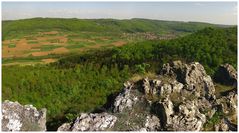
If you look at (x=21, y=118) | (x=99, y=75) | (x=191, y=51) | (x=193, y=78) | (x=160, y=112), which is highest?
(x=193, y=78)

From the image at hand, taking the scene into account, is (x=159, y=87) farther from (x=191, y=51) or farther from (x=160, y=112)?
(x=191, y=51)

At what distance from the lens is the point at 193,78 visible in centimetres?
2144

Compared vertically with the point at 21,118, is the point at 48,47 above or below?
below

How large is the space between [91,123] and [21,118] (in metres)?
2.55

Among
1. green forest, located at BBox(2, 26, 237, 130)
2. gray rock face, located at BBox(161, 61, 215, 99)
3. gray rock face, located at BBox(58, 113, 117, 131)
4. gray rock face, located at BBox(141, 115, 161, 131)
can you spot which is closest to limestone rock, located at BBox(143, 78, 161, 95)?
gray rock face, located at BBox(161, 61, 215, 99)

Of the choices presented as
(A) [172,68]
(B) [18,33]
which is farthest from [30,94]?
(B) [18,33]

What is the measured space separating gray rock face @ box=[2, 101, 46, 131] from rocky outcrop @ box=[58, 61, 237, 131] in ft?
2.86

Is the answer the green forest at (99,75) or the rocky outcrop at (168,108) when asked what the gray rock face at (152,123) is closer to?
the rocky outcrop at (168,108)

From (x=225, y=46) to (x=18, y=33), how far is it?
311 ft

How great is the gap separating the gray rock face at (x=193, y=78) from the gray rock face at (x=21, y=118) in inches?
307

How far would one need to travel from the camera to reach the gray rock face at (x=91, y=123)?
50.6 ft

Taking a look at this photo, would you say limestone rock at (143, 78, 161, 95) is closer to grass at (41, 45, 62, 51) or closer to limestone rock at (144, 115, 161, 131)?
limestone rock at (144, 115, 161, 131)

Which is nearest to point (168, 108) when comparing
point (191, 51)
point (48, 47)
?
point (191, 51)

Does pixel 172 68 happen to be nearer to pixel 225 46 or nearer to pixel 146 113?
pixel 146 113
